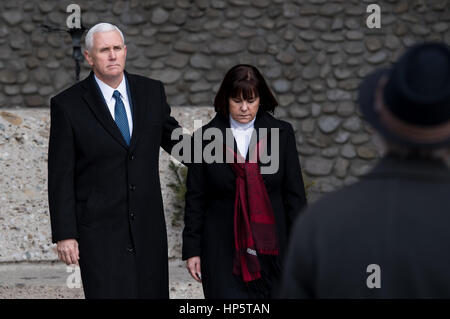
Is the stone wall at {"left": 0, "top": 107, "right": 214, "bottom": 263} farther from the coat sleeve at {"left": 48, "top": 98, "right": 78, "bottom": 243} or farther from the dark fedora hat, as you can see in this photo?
the dark fedora hat

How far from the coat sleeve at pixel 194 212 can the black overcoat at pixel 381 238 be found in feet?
5.75

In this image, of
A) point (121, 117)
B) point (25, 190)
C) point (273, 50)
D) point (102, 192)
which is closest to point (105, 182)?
point (102, 192)

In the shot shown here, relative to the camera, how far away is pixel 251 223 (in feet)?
10.1

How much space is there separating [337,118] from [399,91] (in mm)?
5835

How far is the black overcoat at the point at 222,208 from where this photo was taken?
3.12 metres

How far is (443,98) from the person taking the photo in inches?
51.9

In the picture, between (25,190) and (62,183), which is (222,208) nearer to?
(62,183)

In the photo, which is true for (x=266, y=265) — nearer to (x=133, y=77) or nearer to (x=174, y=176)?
(x=133, y=77)

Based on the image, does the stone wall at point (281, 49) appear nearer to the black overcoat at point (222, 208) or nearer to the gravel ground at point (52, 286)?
the gravel ground at point (52, 286)

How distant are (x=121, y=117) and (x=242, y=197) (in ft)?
2.01

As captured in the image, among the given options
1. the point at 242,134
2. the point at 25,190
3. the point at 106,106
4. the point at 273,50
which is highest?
the point at 273,50

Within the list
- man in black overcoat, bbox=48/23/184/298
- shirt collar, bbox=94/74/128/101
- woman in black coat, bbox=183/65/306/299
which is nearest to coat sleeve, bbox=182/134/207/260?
woman in black coat, bbox=183/65/306/299

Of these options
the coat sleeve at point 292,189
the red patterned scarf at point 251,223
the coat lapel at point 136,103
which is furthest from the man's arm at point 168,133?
the coat sleeve at point 292,189

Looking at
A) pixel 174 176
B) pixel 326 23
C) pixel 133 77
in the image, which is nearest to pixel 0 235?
pixel 174 176
